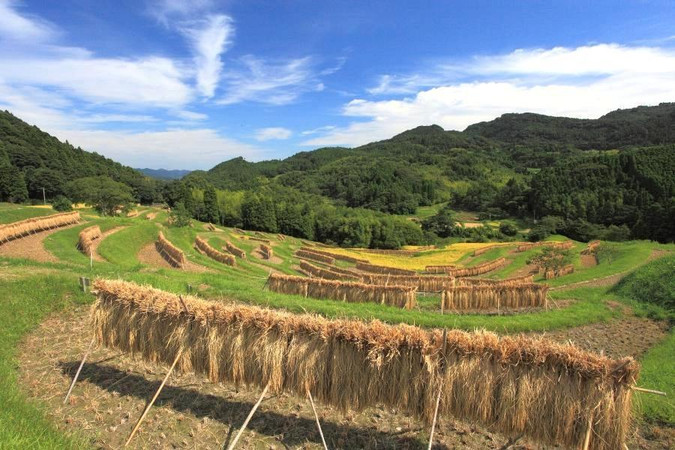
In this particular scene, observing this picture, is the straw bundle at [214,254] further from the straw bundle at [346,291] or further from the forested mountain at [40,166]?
the forested mountain at [40,166]

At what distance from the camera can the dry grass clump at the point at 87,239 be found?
31250mm

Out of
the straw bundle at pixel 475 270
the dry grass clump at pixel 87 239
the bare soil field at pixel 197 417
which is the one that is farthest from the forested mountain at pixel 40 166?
the bare soil field at pixel 197 417

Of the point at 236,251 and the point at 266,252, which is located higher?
the point at 236,251

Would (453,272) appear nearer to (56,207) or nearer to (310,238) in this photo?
(56,207)

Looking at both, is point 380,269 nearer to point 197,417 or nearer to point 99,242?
point 99,242

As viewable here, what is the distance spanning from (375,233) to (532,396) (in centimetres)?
10742

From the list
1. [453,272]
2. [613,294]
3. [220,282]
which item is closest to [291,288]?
[220,282]

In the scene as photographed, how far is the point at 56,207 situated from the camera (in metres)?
58.1

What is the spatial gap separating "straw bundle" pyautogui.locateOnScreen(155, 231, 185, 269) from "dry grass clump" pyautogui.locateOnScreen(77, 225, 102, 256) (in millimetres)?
6144

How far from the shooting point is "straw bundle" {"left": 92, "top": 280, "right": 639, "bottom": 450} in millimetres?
6137

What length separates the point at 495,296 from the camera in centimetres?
2230

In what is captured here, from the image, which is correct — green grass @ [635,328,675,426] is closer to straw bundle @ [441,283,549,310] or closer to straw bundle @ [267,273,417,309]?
straw bundle @ [441,283,549,310]

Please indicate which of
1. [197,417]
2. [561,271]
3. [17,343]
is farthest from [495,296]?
[561,271]

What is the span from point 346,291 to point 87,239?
81.4ft
